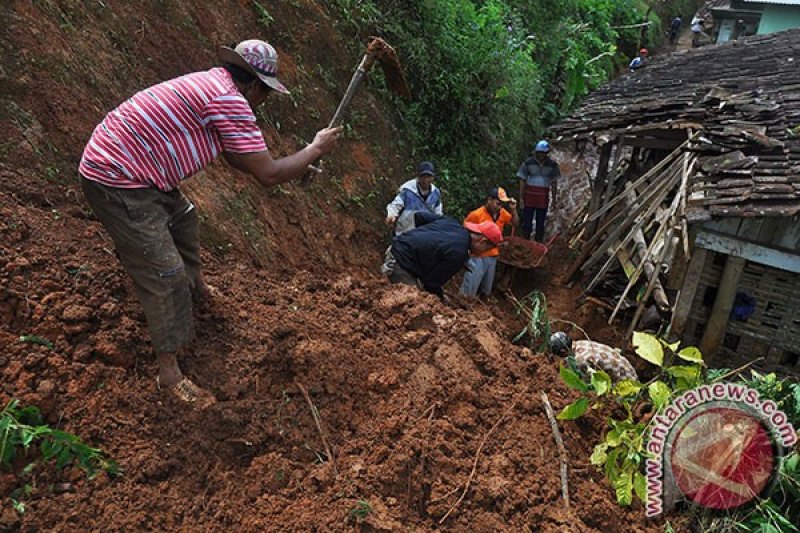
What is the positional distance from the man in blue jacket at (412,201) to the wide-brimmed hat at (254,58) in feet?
11.3

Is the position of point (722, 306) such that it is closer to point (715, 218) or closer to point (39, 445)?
point (715, 218)

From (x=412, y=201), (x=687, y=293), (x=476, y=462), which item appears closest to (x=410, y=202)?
(x=412, y=201)

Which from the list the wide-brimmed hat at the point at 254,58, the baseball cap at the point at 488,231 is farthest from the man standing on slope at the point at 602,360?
the wide-brimmed hat at the point at 254,58

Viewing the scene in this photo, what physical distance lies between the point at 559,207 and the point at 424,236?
25.0 feet

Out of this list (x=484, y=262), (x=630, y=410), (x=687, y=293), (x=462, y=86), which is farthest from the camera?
(x=462, y=86)

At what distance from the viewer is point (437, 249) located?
4820mm

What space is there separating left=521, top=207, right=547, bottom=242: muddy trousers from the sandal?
279 inches

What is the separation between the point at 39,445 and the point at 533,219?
8.03 metres

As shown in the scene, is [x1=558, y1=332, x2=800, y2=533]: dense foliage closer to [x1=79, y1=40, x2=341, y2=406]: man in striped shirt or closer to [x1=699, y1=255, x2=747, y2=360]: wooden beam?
[x1=79, y1=40, x2=341, y2=406]: man in striped shirt

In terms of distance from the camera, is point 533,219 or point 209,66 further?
point 533,219

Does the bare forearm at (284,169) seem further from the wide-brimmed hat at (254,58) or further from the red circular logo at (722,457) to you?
the red circular logo at (722,457)

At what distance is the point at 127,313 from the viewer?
3135 millimetres

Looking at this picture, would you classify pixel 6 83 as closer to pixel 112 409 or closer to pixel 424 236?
pixel 112 409

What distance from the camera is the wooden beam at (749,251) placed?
5.39m
